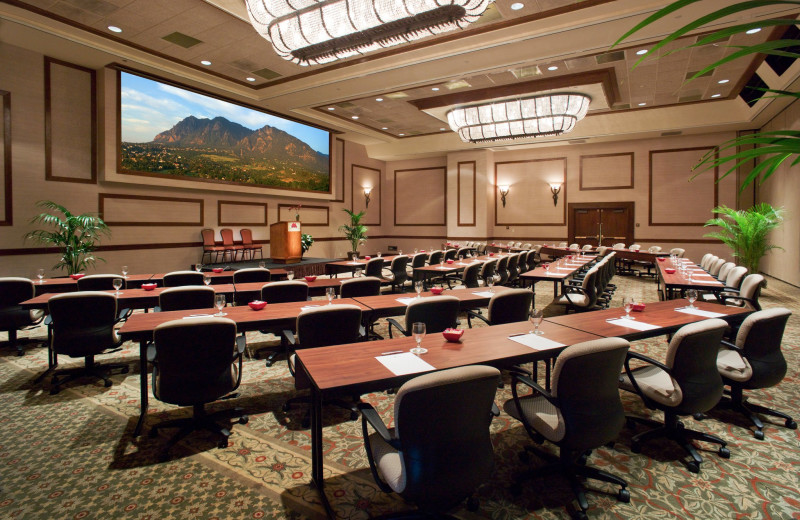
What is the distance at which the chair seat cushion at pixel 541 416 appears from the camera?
7.47 feet

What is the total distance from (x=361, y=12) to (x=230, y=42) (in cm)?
362

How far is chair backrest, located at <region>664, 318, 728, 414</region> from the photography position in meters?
2.56

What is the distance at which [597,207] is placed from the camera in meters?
13.6

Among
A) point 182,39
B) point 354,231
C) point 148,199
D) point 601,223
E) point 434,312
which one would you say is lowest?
point 434,312

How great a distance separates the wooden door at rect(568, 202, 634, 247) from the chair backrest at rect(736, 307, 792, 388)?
10994mm

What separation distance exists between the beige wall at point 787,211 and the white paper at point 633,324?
7.64m

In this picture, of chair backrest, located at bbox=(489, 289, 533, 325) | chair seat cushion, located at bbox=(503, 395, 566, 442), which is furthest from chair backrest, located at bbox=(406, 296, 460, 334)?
chair seat cushion, located at bbox=(503, 395, 566, 442)

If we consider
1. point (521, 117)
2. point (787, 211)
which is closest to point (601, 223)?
point (787, 211)

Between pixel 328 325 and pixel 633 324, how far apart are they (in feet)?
7.36

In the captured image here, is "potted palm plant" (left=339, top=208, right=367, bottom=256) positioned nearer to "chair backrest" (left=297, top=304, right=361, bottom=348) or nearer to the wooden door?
the wooden door

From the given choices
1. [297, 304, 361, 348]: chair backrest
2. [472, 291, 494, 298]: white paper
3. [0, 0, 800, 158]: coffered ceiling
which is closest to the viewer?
[297, 304, 361, 348]: chair backrest

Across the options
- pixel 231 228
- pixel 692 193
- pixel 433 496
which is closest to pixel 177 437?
pixel 433 496

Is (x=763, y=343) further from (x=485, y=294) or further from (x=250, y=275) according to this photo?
(x=250, y=275)

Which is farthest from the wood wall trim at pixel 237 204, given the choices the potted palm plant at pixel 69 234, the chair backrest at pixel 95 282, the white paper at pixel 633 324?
the white paper at pixel 633 324
